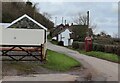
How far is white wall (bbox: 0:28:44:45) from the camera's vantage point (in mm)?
40219

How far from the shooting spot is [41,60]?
22203mm

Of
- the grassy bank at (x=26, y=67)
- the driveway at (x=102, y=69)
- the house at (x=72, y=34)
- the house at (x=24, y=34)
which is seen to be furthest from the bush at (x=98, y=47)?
the grassy bank at (x=26, y=67)

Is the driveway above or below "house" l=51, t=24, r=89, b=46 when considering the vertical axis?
below

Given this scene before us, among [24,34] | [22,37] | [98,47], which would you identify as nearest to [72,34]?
[98,47]

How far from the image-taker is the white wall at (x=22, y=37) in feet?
132

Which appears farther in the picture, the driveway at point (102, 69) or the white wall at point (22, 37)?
the white wall at point (22, 37)

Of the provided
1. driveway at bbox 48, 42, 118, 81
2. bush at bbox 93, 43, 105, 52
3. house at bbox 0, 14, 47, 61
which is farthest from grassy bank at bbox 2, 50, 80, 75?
bush at bbox 93, 43, 105, 52

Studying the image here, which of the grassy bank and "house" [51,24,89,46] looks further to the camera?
"house" [51,24,89,46]

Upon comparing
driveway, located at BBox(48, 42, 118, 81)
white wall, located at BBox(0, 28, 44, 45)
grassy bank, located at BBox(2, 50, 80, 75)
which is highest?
white wall, located at BBox(0, 28, 44, 45)

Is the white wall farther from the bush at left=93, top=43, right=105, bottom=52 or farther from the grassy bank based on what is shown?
the grassy bank

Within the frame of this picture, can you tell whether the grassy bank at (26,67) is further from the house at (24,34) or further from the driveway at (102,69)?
the house at (24,34)

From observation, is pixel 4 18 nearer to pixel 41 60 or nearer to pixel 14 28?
pixel 14 28

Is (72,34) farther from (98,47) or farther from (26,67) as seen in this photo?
(26,67)

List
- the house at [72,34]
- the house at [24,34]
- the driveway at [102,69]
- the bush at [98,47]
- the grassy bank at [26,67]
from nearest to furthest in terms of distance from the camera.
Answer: the driveway at [102,69]
the grassy bank at [26,67]
the house at [24,34]
the bush at [98,47]
the house at [72,34]
